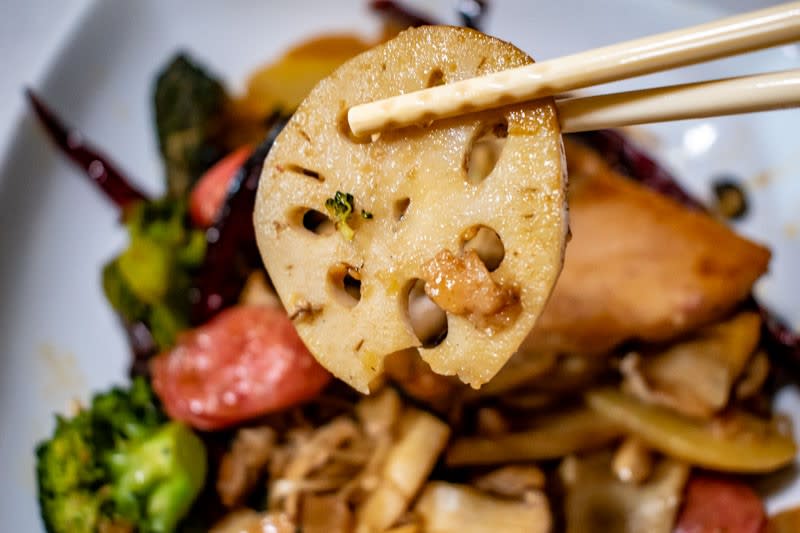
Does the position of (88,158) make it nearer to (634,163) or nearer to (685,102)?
(634,163)

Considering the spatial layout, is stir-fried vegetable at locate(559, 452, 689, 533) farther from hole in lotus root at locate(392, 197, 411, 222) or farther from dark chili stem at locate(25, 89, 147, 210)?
dark chili stem at locate(25, 89, 147, 210)

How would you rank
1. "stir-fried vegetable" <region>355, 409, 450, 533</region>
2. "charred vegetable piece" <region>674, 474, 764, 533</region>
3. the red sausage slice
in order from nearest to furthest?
"stir-fried vegetable" <region>355, 409, 450, 533</region> → "charred vegetable piece" <region>674, 474, 764, 533</region> → the red sausage slice

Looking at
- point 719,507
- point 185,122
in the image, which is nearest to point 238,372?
point 185,122

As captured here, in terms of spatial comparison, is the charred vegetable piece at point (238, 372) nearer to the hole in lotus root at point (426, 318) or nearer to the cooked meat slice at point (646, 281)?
the hole in lotus root at point (426, 318)

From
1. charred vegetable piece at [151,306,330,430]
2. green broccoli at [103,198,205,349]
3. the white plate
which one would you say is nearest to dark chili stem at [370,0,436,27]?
the white plate

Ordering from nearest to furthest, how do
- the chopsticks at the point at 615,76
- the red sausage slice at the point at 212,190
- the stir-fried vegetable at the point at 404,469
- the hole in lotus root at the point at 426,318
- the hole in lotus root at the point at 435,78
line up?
the chopsticks at the point at 615,76 < the hole in lotus root at the point at 435,78 < the hole in lotus root at the point at 426,318 < the stir-fried vegetable at the point at 404,469 < the red sausage slice at the point at 212,190

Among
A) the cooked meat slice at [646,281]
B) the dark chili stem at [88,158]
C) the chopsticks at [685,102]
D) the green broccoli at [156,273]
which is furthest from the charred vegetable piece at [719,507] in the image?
the dark chili stem at [88,158]
